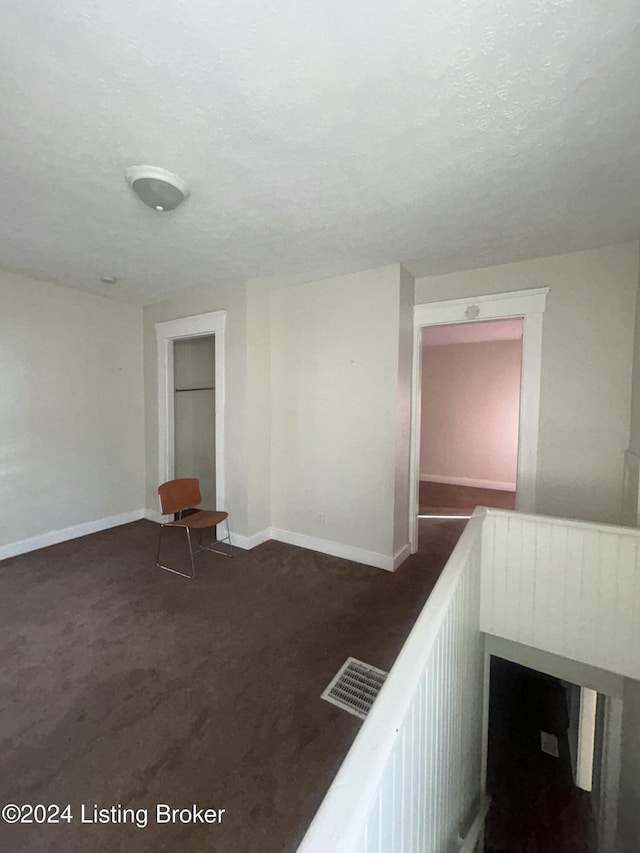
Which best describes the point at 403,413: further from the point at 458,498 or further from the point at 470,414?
the point at 470,414

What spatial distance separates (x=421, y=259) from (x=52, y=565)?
13.1 feet

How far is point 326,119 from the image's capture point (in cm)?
131

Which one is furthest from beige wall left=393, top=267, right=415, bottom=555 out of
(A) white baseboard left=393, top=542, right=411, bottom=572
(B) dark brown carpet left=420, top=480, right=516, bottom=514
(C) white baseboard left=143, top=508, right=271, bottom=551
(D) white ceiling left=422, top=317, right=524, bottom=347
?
(D) white ceiling left=422, top=317, right=524, bottom=347

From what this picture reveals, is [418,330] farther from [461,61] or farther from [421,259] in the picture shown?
[461,61]

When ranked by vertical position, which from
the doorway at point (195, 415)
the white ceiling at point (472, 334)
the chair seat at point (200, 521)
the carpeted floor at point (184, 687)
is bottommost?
the carpeted floor at point (184, 687)

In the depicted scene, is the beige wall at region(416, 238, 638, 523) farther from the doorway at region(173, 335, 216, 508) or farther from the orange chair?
the doorway at region(173, 335, 216, 508)

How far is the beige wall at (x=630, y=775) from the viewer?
5.99 ft

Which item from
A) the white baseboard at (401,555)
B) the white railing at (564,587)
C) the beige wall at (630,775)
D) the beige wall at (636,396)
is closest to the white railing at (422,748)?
Result: the white railing at (564,587)

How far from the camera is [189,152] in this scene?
58.2 inches

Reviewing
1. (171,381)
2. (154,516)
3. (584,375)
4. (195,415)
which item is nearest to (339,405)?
(584,375)

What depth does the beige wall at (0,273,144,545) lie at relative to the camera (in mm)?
3098

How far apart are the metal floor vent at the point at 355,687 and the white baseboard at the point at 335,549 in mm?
1089

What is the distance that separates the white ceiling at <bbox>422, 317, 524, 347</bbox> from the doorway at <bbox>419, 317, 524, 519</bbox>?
1cm

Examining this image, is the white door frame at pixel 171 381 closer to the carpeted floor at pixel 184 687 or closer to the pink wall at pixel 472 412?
the carpeted floor at pixel 184 687
